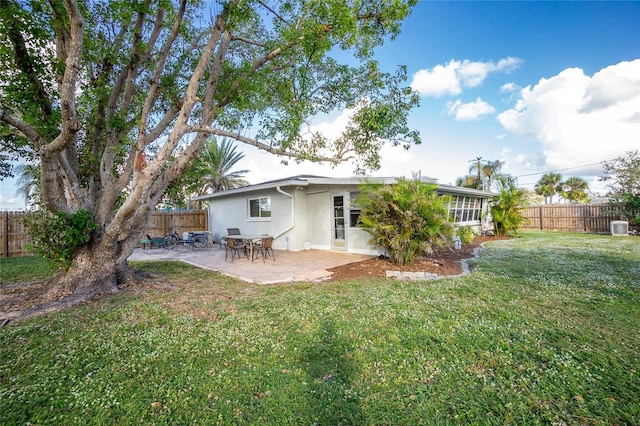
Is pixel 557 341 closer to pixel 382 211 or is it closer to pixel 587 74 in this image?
pixel 382 211

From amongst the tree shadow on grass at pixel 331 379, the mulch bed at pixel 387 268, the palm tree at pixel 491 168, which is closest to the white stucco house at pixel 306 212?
the mulch bed at pixel 387 268

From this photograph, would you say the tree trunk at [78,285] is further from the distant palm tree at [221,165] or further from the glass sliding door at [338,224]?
the distant palm tree at [221,165]

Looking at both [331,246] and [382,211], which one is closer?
[382,211]

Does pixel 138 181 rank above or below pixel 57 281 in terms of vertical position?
above

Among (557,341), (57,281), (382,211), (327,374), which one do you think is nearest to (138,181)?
(57,281)

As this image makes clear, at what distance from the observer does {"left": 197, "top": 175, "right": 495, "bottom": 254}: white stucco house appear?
1070 cm

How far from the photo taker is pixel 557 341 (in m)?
3.33

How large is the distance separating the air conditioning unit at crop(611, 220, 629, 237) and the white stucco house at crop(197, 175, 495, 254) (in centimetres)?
919

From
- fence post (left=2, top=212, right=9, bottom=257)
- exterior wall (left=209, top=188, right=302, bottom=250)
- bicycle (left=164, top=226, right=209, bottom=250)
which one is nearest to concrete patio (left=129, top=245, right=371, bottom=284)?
exterior wall (left=209, top=188, right=302, bottom=250)

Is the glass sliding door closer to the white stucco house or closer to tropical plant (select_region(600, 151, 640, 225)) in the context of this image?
the white stucco house

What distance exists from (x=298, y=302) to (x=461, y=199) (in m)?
13.6

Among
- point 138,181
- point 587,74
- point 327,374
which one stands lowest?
point 327,374

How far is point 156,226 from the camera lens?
16.7 metres

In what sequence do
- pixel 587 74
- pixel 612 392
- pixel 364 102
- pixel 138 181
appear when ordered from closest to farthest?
pixel 612 392
pixel 138 181
pixel 364 102
pixel 587 74
